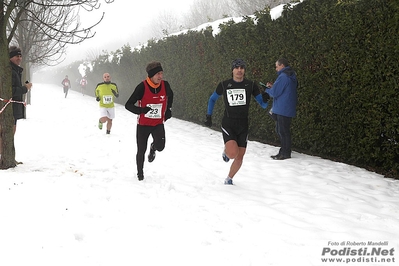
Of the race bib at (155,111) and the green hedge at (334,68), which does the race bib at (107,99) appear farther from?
the race bib at (155,111)

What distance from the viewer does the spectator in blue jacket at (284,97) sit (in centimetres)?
690

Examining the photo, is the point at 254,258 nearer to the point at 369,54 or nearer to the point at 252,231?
the point at 252,231

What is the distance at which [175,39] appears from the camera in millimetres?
13922

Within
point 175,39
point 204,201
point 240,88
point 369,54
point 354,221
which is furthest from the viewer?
point 175,39

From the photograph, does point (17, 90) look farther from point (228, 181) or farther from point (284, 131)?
point (284, 131)

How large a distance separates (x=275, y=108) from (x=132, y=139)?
4.30 metres

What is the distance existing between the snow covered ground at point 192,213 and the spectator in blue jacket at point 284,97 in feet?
2.00

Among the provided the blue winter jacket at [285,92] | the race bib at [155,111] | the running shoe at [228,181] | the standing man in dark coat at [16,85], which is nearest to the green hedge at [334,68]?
the blue winter jacket at [285,92]

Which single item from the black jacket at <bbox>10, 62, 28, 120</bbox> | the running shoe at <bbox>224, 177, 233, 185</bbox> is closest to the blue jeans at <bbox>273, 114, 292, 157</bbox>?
the running shoe at <bbox>224, 177, 233, 185</bbox>

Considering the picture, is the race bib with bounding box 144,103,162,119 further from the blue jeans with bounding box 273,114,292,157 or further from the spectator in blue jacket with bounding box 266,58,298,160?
the blue jeans with bounding box 273,114,292,157

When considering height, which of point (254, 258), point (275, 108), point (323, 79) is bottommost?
point (254, 258)

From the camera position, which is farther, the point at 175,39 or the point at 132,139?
the point at 175,39

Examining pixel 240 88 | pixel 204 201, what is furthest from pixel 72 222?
pixel 240 88

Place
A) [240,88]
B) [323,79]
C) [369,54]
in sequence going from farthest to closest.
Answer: [323,79] → [369,54] → [240,88]
